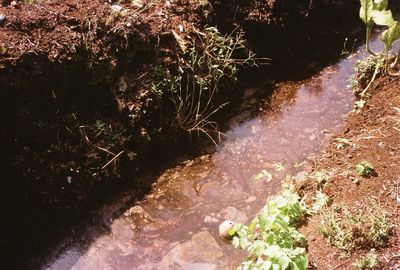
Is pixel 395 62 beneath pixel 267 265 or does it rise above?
above

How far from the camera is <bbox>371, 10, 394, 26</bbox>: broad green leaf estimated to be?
13.4 feet

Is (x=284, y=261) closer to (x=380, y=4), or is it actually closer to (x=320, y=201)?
(x=320, y=201)

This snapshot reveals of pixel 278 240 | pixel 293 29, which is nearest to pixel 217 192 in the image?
pixel 278 240

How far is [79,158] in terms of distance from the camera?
3811 millimetres

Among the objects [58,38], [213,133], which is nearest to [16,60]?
[58,38]

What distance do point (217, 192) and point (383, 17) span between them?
245cm

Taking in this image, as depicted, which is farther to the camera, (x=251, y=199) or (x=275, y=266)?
(x=251, y=199)

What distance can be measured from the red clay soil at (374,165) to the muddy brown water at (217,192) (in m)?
0.39

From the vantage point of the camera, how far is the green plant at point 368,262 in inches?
102

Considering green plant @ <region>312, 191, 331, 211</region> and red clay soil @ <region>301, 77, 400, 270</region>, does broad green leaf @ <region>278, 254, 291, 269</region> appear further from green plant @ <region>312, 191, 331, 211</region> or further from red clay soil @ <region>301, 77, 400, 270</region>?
green plant @ <region>312, 191, 331, 211</region>

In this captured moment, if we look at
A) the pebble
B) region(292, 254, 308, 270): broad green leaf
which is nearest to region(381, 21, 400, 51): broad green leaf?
the pebble

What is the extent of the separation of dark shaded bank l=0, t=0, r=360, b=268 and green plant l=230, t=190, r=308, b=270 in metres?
1.52

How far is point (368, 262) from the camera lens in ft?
8.58

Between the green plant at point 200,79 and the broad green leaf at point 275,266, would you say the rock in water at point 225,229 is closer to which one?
the broad green leaf at point 275,266
